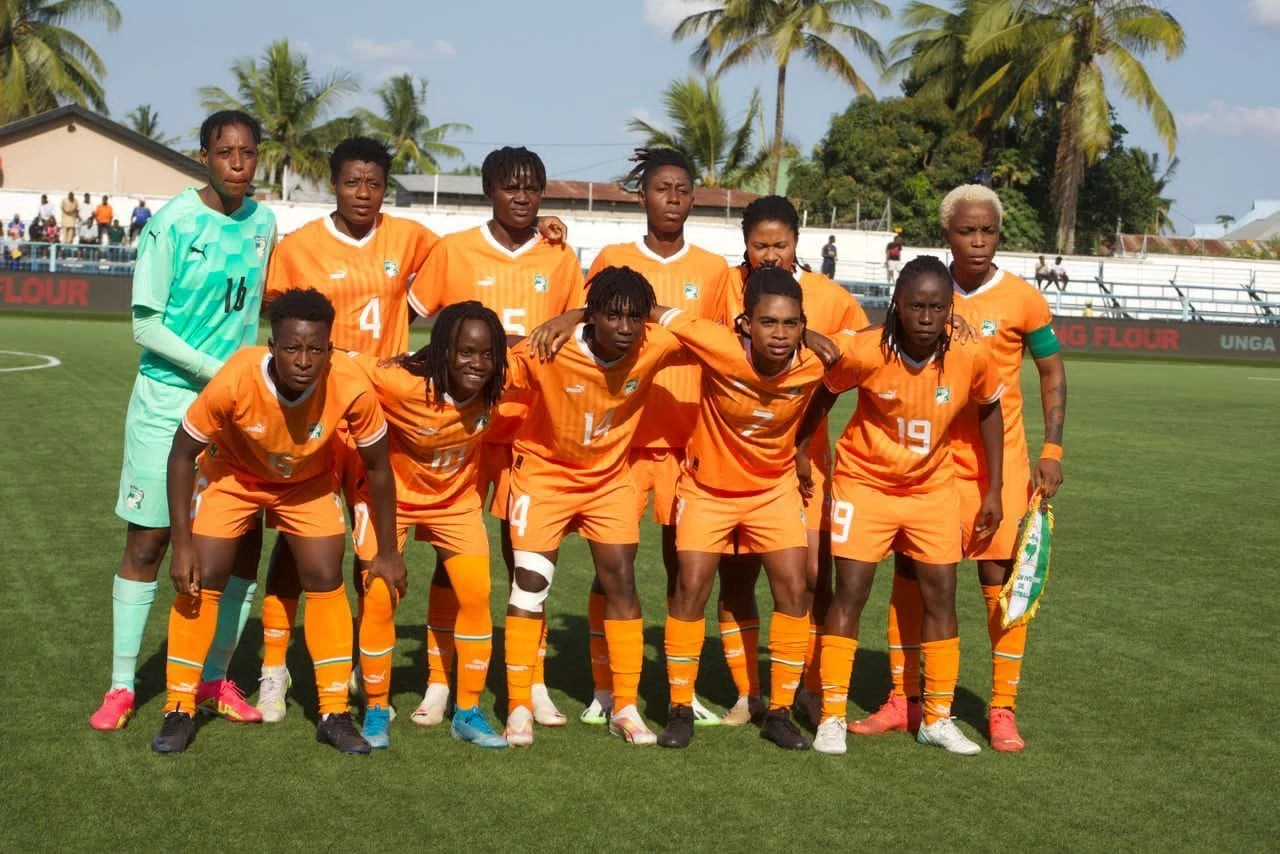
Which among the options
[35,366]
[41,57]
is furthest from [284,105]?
[35,366]

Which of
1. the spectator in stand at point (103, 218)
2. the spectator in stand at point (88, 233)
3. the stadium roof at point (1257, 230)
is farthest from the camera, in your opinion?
the stadium roof at point (1257, 230)

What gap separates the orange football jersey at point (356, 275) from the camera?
5824 millimetres

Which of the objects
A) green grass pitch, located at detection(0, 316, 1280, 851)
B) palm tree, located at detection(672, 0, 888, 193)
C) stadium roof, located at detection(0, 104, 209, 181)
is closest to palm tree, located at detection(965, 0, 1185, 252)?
palm tree, located at detection(672, 0, 888, 193)

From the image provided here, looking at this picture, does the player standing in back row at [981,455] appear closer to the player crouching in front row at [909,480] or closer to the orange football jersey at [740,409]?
the player crouching in front row at [909,480]

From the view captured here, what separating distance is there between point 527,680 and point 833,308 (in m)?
1.98

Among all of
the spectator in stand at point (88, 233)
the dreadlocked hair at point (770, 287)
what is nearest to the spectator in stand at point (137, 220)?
the spectator in stand at point (88, 233)

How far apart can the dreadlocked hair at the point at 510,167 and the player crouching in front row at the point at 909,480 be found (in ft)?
4.77

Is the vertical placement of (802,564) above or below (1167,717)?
above

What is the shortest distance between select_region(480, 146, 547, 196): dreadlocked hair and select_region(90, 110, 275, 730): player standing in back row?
923 millimetres

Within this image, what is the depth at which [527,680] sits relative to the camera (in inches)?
218

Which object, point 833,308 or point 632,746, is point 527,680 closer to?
point 632,746

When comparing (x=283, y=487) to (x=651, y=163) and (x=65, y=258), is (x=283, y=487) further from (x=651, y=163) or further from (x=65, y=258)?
(x=65, y=258)

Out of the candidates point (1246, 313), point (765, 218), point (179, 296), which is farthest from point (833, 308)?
point (1246, 313)

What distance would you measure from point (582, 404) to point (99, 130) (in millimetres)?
41812
